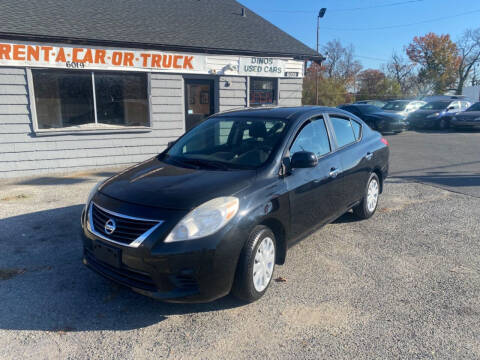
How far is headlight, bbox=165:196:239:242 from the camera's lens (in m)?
2.69

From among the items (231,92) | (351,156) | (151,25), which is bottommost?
(351,156)

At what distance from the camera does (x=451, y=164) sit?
9828 millimetres

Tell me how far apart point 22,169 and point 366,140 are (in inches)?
298

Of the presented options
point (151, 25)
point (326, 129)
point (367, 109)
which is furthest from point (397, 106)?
point (326, 129)

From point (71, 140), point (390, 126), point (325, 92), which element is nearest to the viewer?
point (71, 140)

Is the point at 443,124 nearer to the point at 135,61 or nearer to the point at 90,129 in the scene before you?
the point at 135,61

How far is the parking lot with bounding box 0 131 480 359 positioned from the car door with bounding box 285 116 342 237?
518 mm

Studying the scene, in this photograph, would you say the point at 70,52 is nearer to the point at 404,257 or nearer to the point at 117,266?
the point at 117,266

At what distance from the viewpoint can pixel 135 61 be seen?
8945 mm

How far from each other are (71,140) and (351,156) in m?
6.86

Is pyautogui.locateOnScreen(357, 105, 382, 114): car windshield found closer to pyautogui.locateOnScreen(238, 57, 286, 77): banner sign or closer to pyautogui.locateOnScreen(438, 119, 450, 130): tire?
pyautogui.locateOnScreen(438, 119, 450, 130): tire

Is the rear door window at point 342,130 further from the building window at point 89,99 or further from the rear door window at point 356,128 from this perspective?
the building window at point 89,99

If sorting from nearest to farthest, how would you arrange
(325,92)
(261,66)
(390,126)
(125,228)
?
1. (125,228)
2. (261,66)
3. (390,126)
4. (325,92)

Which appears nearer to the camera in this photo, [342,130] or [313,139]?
[313,139]
